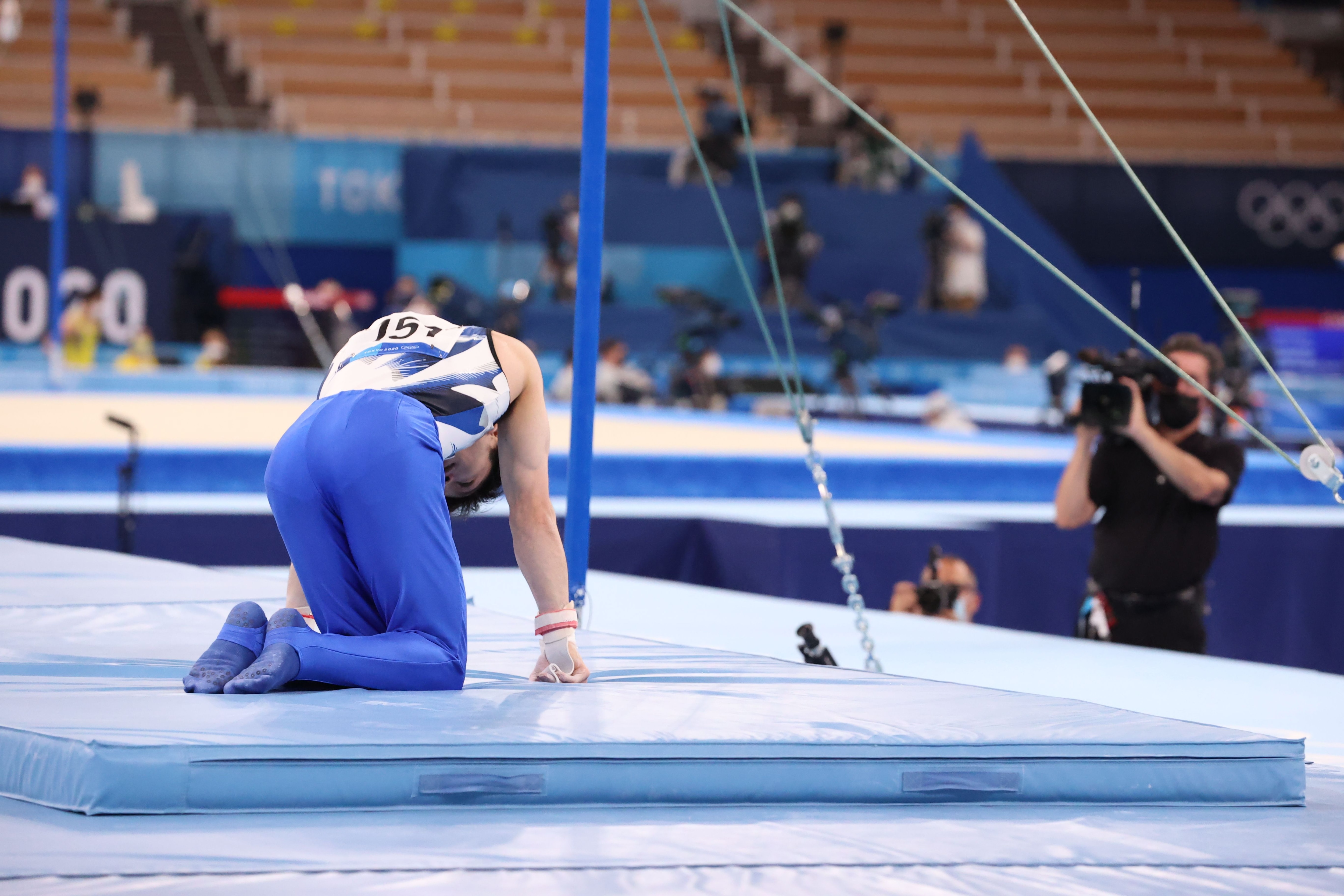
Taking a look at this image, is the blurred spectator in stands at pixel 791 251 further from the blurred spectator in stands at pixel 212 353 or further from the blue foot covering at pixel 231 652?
the blue foot covering at pixel 231 652

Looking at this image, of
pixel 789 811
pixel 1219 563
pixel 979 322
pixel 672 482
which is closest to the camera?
pixel 789 811

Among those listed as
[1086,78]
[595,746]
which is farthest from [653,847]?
[1086,78]

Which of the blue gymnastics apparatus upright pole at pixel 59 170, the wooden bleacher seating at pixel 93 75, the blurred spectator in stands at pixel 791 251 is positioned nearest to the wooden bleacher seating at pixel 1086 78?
the blurred spectator in stands at pixel 791 251

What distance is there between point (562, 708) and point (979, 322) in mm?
11198

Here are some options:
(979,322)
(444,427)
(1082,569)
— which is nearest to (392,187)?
(979,322)

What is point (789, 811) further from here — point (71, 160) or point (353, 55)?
point (353, 55)

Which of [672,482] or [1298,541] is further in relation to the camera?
[672,482]

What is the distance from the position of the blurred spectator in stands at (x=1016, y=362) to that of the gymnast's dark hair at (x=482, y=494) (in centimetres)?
969

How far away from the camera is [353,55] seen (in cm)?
1580

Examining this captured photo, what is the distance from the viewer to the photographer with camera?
474 centimetres

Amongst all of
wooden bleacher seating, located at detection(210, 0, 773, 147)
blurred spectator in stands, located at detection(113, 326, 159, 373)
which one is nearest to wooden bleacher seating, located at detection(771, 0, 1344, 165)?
wooden bleacher seating, located at detection(210, 0, 773, 147)

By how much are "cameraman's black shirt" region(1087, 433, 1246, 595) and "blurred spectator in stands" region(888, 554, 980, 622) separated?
895mm

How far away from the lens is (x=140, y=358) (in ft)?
41.1

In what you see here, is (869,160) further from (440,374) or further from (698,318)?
(440,374)
